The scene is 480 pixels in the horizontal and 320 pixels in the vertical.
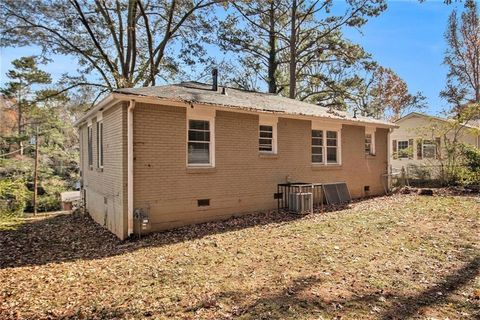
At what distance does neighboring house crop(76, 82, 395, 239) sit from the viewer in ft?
26.7

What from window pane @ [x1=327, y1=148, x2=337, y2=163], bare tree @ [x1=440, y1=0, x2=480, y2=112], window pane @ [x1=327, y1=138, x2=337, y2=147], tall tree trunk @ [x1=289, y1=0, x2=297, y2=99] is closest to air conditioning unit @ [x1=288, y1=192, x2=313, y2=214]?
window pane @ [x1=327, y1=148, x2=337, y2=163]

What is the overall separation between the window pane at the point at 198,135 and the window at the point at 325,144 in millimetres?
4858

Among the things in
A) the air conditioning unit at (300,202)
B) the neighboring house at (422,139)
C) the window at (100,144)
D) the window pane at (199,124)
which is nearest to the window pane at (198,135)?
the window pane at (199,124)

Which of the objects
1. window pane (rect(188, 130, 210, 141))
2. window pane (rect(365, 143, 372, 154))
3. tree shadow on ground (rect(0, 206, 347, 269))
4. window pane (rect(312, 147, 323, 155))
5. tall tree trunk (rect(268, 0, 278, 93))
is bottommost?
tree shadow on ground (rect(0, 206, 347, 269))

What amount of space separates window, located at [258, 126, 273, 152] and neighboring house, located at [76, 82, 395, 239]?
3cm

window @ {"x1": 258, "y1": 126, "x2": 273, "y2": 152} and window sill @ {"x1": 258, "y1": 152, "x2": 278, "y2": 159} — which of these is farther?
window @ {"x1": 258, "y1": 126, "x2": 273, "y2": 152}

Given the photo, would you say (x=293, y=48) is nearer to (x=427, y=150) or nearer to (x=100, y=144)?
(x=427, y=150)

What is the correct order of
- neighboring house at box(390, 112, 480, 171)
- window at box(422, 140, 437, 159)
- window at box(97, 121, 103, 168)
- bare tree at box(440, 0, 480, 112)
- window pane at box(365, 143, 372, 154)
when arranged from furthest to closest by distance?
bare tree at box(440, 0, 480, 112)
window at box(422, 140, 437, 159)
neighboring house at box(390, 112, 480, 171)
window pane at box(365, 143, 372, 154)
window at box(97, 121, 103, 168)

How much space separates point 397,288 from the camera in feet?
15.1

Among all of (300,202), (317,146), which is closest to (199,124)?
(300,202)

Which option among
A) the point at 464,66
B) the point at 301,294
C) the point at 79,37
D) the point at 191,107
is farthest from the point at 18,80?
the point at 464,66

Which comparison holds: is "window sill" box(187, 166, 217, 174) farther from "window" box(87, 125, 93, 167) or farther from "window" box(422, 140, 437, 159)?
"window" box(422, 140, 437, 159)

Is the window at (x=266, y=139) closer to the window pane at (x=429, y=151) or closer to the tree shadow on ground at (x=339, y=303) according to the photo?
the tree shadow on ground at (x=339, y=303)

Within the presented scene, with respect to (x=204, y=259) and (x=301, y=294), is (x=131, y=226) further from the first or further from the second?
(x=301, y=294)
